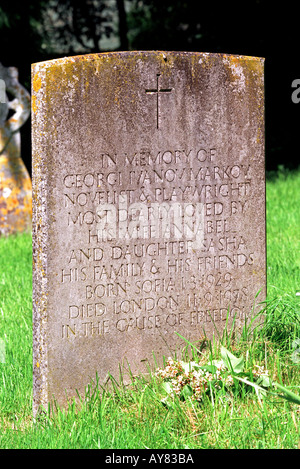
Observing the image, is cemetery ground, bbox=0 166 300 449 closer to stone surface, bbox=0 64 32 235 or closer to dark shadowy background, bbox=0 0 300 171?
stone surface, bbox=0 64 32 235

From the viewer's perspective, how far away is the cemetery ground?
322cm

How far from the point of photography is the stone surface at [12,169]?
8.08 m

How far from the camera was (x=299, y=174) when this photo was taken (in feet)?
32.5

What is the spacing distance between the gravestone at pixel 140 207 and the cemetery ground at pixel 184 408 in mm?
157

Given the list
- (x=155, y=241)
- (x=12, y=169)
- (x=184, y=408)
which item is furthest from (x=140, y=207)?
(x=12, y=169)

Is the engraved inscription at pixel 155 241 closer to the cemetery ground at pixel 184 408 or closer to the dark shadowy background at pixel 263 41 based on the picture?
the cemetery ground at pixel 184 408

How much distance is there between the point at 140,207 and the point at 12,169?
4.56 metres

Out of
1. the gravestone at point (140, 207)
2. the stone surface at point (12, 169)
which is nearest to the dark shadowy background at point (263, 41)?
the stone surface at point (12, 169)

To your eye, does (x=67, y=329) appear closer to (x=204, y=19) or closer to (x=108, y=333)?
(x=108, y=333)

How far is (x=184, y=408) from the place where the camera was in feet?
11.4

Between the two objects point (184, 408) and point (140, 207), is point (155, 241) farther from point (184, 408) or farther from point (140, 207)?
point (184, 408)

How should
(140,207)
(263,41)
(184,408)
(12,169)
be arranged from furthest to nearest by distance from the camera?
(263,41), (12,169), (140,207), (184,408)

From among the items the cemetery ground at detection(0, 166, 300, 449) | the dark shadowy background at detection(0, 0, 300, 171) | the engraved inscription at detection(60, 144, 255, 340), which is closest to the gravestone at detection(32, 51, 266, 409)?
the engraved inscription at detection(60, 144, 255, 340)

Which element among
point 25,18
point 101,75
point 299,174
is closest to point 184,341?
point 101,75
